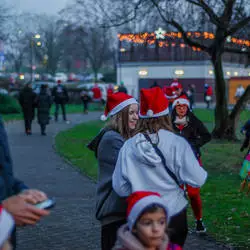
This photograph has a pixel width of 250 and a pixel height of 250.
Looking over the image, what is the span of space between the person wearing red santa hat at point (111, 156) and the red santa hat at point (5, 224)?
6.97 feet

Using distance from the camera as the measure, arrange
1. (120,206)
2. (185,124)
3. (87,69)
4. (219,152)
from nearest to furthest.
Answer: (120,206)
(185,124)
(219,152)
(87,69)

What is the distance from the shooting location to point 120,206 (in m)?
4.93

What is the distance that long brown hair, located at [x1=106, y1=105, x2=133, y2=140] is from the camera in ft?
17.3

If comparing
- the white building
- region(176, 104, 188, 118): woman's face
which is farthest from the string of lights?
the white building

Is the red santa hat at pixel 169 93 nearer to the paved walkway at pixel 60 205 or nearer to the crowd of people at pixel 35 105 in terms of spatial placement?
the paved walkway at pixel 60 205

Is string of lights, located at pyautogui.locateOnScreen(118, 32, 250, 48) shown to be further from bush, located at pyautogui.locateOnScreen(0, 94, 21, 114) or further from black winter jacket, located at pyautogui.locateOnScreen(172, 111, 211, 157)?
bush, located at pyautogui.locateOnScreen(0, 94, 21, 114)

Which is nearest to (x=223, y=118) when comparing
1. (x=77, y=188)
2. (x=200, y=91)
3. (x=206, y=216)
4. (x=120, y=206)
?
(x=77, y=188)

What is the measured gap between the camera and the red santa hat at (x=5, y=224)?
9.11 ft

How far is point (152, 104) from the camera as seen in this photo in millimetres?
4879

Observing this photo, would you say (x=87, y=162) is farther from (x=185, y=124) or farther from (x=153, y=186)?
(x=153, y=186)

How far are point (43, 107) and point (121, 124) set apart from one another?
1844cm

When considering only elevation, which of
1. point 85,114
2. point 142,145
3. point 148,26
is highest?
point 148,26

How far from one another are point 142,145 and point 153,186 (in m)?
0.30

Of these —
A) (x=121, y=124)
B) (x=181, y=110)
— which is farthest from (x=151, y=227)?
(x=181, y=110)
